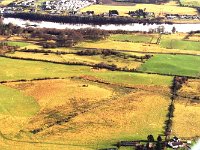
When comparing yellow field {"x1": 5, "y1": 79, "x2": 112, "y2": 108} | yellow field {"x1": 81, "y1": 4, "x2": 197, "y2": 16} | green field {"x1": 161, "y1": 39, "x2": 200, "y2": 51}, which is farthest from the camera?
yellow field {"x1": 81, "y1": 4, "x2": 197, "y2": 16}

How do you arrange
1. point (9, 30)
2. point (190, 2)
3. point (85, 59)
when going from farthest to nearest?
point (190, 2)
point (9, 30)
point (85, 59)

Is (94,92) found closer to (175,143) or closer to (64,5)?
(175,143)

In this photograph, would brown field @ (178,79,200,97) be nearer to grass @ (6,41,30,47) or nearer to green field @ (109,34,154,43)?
green field @ (109,34,154,43)

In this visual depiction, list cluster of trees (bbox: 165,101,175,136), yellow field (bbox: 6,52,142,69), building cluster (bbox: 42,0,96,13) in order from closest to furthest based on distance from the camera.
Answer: cluster of trees (bbox: 165,101,175,136)
yellow field (bbox: 6,52,142,69)
building cluster (bbox: 42,0,96,13)

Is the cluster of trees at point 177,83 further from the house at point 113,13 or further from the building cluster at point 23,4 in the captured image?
the building cluster at point 23,4

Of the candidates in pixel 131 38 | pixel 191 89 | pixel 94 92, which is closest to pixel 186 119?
pixel 191 89

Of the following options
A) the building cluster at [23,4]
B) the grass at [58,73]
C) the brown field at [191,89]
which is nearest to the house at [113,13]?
the building cluster at [23,4]

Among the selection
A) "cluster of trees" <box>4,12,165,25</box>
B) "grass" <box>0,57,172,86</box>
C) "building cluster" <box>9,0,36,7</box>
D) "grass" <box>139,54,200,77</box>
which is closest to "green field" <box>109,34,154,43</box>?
"grass" <box>139,54,200,77</box>
